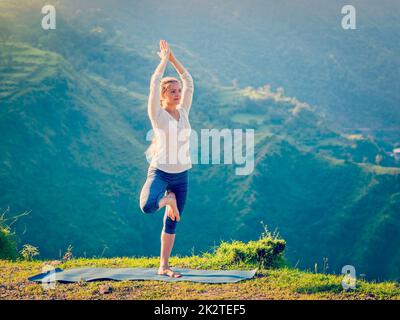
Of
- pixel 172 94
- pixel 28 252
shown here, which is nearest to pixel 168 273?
pixel 172 94

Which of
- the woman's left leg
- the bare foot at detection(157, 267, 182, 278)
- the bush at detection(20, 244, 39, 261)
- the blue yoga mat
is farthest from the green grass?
the bush at detection(20, 244, 39, 261)

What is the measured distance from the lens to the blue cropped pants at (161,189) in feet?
14.6

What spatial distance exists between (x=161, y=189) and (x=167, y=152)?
32 cm

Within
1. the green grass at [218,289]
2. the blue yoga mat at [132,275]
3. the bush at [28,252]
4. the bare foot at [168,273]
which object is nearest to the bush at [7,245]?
the bush at [28,252]

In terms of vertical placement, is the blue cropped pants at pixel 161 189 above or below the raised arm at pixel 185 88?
below

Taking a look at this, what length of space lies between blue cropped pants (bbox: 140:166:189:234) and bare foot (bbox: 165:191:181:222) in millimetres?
60

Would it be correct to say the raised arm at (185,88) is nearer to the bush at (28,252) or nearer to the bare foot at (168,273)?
the bare foot at (168,273)

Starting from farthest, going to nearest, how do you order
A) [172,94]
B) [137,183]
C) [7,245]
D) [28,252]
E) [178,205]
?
[137,183], [7,245], [28,252], [178,205], [172,94]

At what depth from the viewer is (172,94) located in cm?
472

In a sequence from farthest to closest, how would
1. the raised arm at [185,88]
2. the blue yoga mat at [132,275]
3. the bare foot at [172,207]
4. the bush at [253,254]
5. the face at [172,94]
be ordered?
the bush at [253,254]
the raised arm at [185,88]
the blue yoga mat at [132,275]
the face at [172,94]
the bare foot at [172,207]

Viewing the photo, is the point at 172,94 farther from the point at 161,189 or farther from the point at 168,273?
the point at 168,273

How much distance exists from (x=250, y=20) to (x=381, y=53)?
33.9 metres

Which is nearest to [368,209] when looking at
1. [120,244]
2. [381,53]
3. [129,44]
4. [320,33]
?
[120,244]
